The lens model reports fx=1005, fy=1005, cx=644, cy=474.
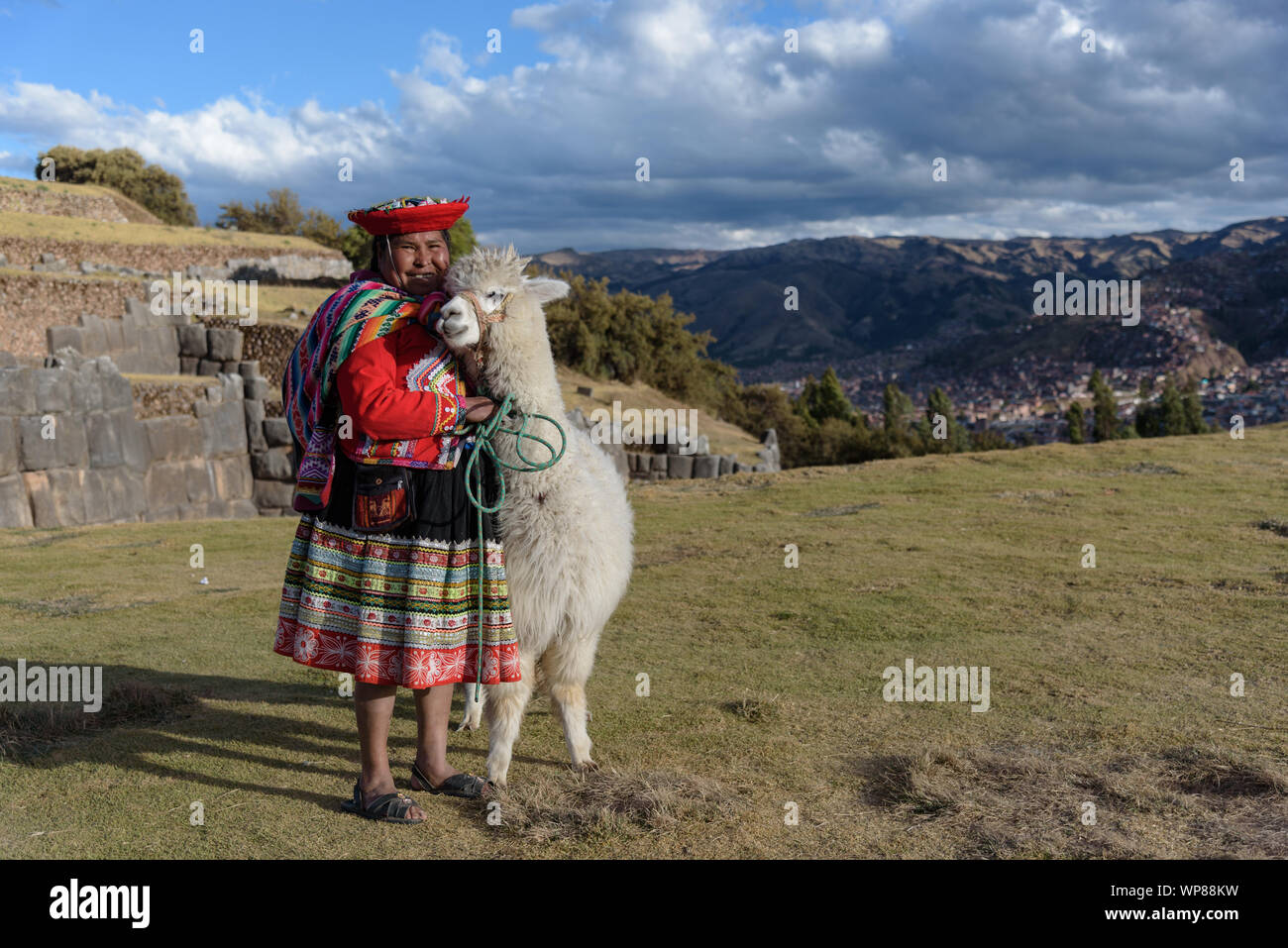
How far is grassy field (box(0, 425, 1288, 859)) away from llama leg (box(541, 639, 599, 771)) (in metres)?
0.18

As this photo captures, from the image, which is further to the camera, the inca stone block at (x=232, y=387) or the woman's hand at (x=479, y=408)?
the inca stone block at (x=232, y=387)

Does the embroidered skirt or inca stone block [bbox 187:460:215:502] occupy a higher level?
the embroidered skirt

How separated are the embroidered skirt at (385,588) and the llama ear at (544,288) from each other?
2.60 feet

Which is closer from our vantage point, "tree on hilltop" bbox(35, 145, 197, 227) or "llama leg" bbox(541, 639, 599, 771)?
"llama leg" bbox(541, 639, 599, 771)

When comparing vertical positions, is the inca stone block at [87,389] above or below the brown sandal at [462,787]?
above

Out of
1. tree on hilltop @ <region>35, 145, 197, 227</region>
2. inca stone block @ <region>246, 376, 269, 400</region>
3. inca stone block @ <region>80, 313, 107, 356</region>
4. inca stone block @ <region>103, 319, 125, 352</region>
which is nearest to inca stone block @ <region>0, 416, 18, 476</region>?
inca stone block @ <region>246, 376, 269, 400</region>

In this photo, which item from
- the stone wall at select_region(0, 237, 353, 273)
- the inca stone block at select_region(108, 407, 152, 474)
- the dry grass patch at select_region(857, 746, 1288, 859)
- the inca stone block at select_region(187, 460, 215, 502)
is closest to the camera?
the dry grass patch at select_region(857, 746, 1288, 859)

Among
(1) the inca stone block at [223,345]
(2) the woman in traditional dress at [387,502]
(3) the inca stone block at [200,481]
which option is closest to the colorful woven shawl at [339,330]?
(2) the woman in traditional dress at [387,502]

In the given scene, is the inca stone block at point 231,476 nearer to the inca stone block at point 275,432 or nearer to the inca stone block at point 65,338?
the inca stone block at point 275,432

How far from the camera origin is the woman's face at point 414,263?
13.1 ft

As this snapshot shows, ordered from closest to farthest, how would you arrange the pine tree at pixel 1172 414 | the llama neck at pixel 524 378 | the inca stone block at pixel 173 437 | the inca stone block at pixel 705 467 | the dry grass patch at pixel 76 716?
1. the llama neck at pixel 524 378
2. the dry grass patch at pixel 76 716
3. the inca stone block at pixel 173 437
4. the inca stone block at pixel 705 467
5. the pine tree at pixel 1172 414

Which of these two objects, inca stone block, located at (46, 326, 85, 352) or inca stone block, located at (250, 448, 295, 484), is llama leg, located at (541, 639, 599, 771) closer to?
inca stone block, located at (250, 448, 295, 484)

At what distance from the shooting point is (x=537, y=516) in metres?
4.15

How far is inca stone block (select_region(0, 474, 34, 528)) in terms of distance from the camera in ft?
47.0
